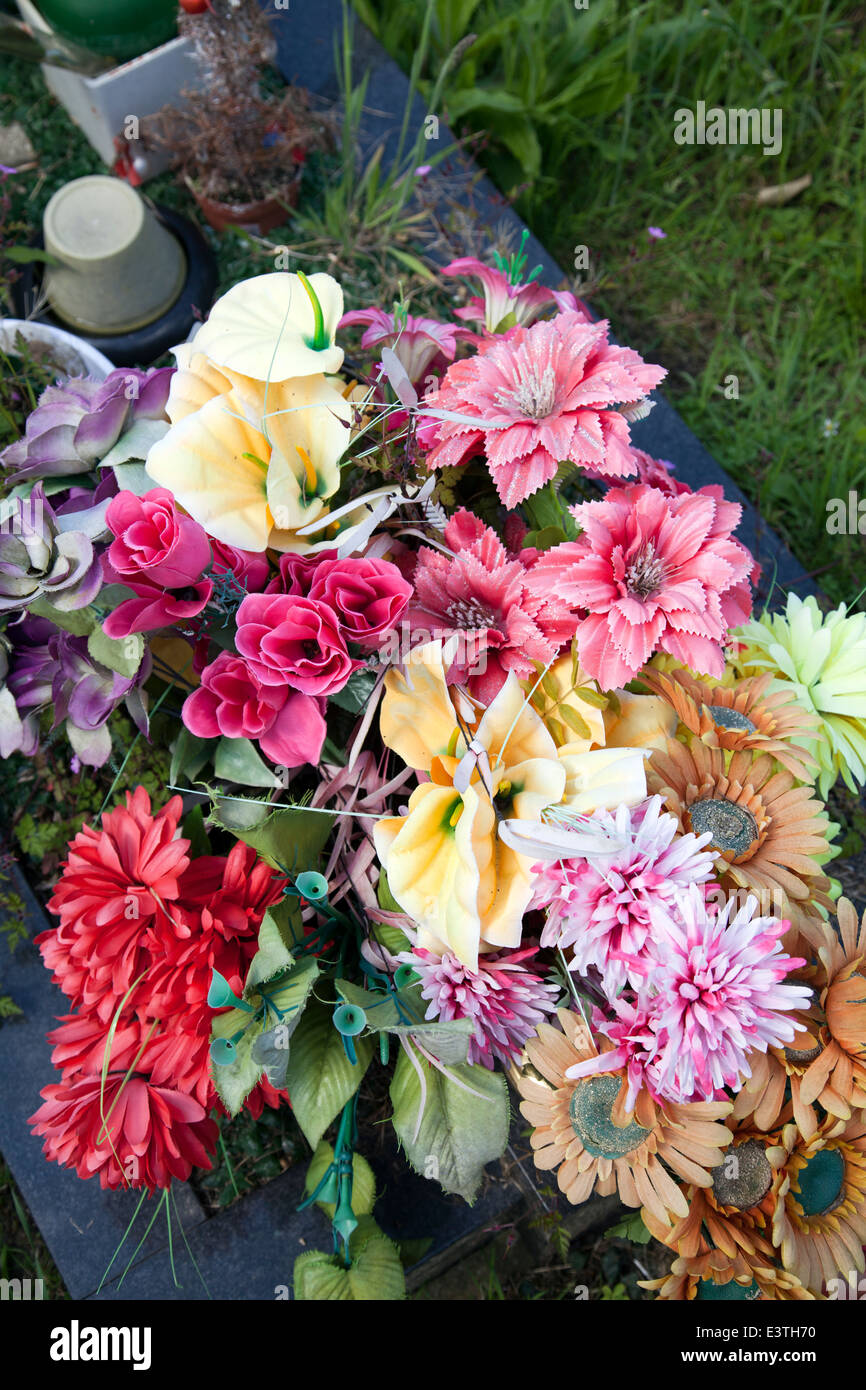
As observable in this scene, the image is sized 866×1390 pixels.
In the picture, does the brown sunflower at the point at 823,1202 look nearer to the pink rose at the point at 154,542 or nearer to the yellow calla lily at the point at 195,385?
the pink rose at the point at 154,542

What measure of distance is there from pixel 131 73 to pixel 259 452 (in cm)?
129

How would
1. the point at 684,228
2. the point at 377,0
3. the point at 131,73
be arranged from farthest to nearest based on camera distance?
the point at 684,228 < the point at 377,0 < the point at 131,73

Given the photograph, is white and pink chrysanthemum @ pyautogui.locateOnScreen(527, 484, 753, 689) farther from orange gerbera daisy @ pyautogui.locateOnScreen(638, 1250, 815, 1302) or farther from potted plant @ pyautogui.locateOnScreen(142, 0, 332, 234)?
potted plant @ pyautogui.locateOnScreen(142, 0, 332, 234)

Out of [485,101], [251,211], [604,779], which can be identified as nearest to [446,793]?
[604,779]

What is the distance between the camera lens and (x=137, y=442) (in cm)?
112

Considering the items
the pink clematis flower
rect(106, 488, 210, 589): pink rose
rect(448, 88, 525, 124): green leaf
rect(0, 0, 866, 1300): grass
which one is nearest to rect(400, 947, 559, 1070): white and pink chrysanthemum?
rect(106, 488, 210, 589): pink rose

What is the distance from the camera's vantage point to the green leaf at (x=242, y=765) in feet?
3.57

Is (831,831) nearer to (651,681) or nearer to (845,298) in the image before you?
(651,681)

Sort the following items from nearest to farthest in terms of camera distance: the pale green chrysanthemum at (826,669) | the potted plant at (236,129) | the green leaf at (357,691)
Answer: the green leaf at (357,691) < the pale green chrysanthemum at (826,669) < the potted plant at (236,129)

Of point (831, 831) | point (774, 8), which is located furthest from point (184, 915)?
point (774, 8)

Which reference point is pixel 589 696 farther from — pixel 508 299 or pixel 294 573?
pixel 508 299

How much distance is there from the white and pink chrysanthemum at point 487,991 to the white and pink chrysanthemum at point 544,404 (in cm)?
45

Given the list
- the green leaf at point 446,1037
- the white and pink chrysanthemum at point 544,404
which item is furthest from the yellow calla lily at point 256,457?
the green leaf at point 446,1037
